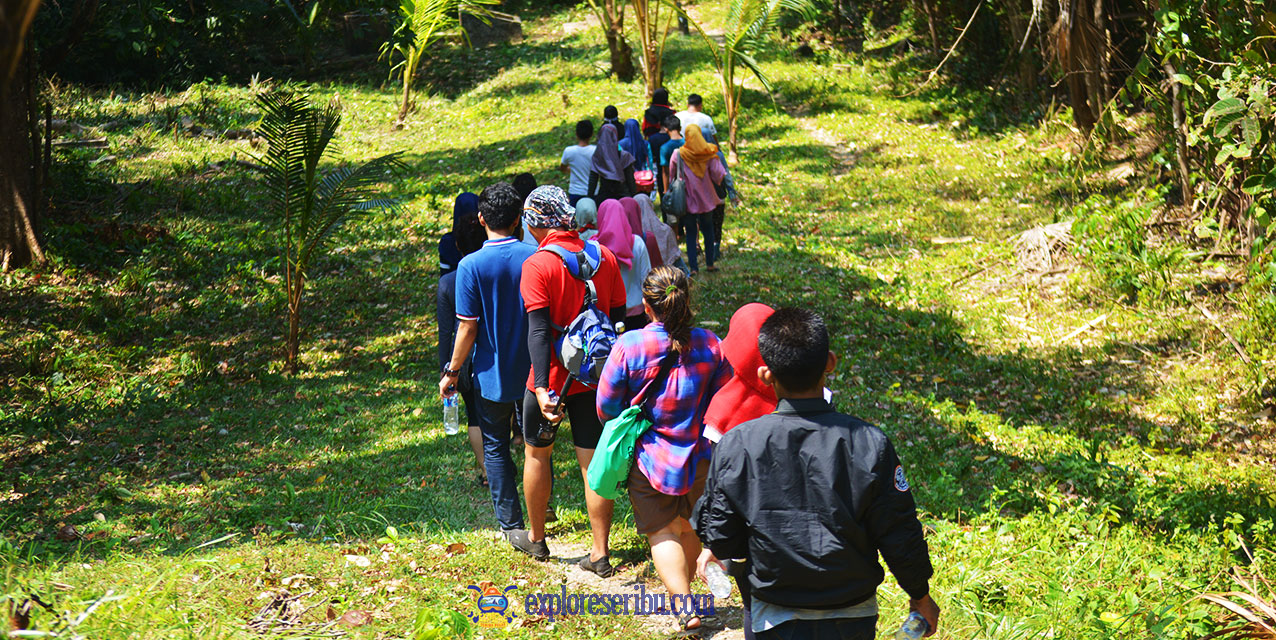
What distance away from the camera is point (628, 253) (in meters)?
7.02

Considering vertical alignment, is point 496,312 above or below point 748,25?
below

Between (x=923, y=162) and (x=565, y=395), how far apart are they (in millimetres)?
13343

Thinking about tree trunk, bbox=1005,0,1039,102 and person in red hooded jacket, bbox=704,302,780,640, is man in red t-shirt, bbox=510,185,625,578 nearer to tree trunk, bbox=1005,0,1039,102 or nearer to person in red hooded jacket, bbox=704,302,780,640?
person in red hooded jacket, bbox=704,302,780,640

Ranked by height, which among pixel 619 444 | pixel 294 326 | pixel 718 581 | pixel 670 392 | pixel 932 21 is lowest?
pixel 294 326

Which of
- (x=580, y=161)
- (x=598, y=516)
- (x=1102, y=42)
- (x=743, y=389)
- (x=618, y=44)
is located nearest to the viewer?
(x=743, y=389)

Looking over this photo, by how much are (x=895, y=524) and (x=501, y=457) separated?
276 cm

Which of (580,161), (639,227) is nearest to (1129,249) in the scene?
(580,161)

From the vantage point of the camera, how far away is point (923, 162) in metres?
16.8

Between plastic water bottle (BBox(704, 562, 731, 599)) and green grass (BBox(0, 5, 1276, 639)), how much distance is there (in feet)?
3.76

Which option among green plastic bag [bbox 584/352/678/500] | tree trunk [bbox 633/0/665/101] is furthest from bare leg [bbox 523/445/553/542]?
tree trunk [bbox 633/0/665/101]

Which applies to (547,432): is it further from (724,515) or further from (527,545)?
(724,515)

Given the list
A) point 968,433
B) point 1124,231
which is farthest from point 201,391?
point 1124,231

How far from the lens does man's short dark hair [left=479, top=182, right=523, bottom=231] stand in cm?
502

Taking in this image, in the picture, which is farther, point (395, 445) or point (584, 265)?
point (395, 445)
